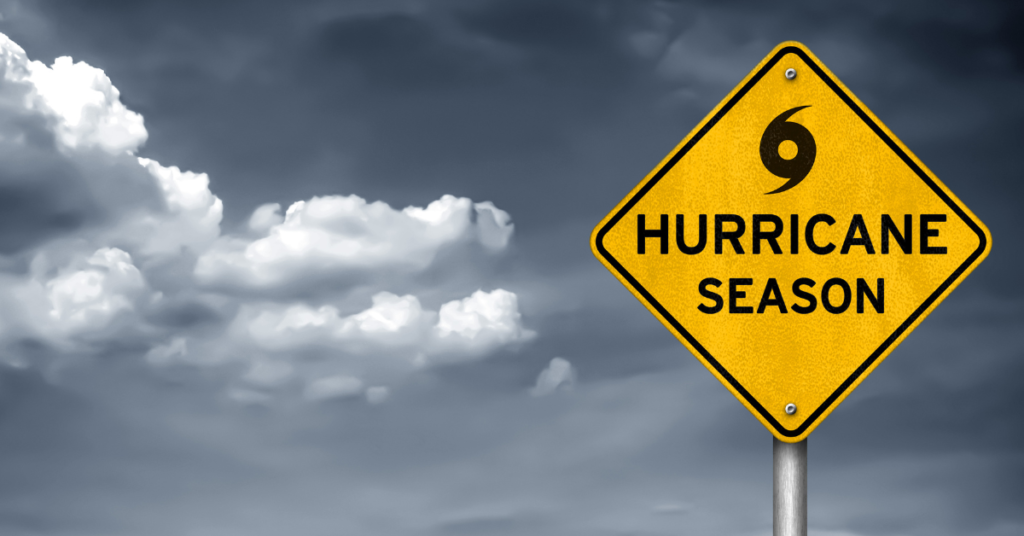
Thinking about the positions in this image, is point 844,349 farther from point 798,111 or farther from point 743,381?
point 798,111

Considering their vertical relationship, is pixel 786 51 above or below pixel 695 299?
above

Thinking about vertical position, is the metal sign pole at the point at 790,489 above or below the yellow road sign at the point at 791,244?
below

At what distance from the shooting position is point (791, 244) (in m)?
3.18

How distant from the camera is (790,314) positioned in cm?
315

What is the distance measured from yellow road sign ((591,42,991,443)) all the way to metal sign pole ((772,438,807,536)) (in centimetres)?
6

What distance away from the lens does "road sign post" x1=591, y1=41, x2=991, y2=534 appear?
10.3ft

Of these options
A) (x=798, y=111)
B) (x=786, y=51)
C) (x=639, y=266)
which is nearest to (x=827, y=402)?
(x=639, y=266)

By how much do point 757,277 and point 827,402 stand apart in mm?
564

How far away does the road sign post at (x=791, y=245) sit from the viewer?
3152 millimetres

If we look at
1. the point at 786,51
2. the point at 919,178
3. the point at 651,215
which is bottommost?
the point at 651,215

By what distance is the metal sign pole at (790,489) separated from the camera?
309cm

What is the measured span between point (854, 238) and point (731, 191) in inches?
20.5

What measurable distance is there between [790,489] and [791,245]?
96cm

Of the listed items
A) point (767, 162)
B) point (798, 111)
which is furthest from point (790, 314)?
point (798, 111)
